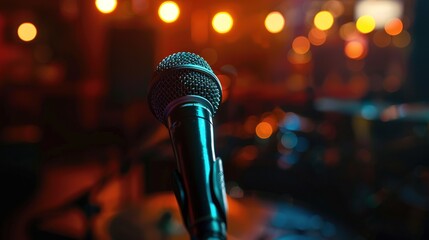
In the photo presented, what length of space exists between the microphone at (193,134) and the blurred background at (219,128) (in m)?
1.01

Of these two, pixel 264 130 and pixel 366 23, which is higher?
pixel 366 23

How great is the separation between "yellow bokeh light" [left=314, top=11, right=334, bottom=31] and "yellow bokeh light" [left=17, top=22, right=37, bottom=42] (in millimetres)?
5865

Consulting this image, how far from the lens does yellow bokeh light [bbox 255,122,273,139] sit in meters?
6.78

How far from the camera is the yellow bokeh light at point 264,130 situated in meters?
6.78

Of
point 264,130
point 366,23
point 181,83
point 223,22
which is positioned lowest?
point 181,83

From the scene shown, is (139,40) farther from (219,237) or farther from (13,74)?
(219,237)

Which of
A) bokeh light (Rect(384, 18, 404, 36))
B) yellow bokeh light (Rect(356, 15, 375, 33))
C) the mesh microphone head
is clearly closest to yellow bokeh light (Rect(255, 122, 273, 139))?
yellow bokeh light (Rect(356, 15, 375, 33))

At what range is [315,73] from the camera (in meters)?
8.91

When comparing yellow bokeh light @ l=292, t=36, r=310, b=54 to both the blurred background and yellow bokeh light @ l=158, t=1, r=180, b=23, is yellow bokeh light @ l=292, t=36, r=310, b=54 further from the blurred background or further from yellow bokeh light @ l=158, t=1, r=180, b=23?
yellow bokeh light @ l=158, t=1, r=180, b=23

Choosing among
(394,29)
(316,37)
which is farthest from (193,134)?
(394,29)

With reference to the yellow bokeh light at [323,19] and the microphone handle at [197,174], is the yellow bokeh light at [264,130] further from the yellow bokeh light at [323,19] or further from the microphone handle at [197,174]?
the microphone handle at [197,174]

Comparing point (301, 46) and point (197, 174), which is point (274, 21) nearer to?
point (301, 46)

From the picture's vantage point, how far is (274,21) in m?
8.94

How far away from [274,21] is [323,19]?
2.85 meters
